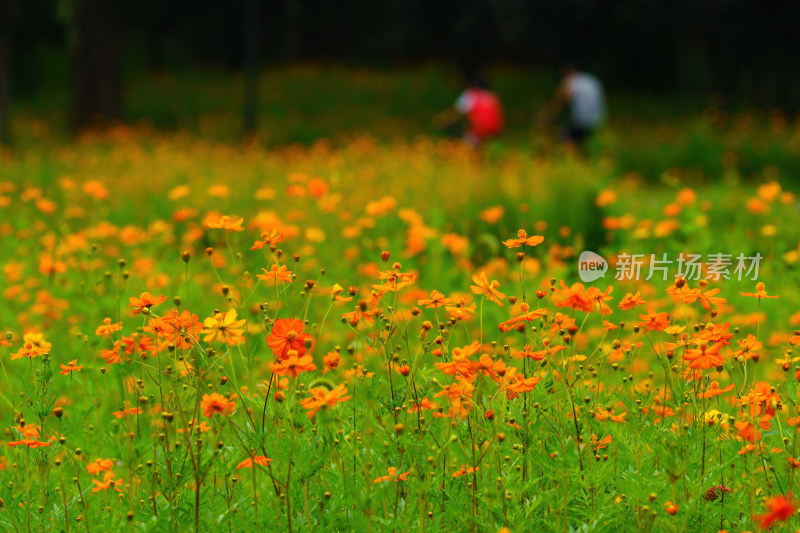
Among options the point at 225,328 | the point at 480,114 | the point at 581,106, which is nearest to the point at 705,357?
the point at 225,328

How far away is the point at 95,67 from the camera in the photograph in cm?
1574

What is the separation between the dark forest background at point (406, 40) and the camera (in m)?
15.8

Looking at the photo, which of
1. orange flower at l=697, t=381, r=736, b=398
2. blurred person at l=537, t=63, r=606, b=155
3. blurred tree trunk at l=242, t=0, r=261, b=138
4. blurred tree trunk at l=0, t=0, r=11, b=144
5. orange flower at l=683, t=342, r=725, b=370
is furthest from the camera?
blurred tree trunk at l=242, t=0, r=261, b=138

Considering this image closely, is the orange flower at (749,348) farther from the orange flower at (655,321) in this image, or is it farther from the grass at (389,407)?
the orange flower at (655,321)

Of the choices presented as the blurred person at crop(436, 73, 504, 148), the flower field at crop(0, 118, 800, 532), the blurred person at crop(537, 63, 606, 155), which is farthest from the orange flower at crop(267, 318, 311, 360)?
the blurred person at crop(537, 63, 606, 155)

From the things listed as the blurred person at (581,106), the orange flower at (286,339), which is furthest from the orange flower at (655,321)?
the blurred person at (581,106)

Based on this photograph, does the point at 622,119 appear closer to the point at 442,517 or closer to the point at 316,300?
the point at 316,300

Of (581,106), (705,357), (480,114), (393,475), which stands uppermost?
(705,357)

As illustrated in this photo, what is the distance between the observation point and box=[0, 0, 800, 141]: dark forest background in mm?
15805

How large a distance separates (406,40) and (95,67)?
17785 millimetres

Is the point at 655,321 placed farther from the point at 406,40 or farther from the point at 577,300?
the point at 406,40

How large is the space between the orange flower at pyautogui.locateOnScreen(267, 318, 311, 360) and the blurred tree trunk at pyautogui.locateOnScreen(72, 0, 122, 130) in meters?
15.1

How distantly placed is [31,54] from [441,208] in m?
24.6

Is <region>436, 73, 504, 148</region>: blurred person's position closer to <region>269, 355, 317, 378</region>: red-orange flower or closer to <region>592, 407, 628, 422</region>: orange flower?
<region>592, 407, 628, 422</region>: orange flower
